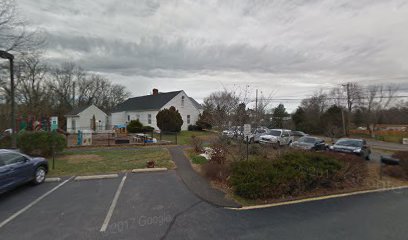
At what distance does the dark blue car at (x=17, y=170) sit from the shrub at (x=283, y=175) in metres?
7.03

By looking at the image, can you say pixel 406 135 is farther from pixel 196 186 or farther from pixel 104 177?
pixel 104 177

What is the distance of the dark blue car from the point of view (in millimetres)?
6315

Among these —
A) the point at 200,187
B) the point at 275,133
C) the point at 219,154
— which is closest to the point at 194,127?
the point at 275,133

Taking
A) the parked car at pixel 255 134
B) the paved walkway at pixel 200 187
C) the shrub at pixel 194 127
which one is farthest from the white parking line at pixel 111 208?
the shrub at pixel 194 127

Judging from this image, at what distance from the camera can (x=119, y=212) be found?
541cm

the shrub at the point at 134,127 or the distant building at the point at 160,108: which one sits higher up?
the distant building at the point at 160,108

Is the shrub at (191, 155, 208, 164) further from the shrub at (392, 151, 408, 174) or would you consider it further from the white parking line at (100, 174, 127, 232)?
the shrub at (392, 151, 408, 174)

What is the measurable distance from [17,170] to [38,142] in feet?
21.9

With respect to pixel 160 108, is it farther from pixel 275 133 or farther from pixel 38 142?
pixel 38 142

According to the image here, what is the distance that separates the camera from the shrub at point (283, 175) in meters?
6.25

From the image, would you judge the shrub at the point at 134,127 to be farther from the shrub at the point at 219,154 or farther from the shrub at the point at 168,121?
the shrub at the point at 219,154

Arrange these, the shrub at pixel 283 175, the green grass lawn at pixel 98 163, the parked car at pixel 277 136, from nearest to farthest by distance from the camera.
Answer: the shrub at pixel 283 175 → the green grass lawn at pixel 98 163 → the parked car at pixel 277 136

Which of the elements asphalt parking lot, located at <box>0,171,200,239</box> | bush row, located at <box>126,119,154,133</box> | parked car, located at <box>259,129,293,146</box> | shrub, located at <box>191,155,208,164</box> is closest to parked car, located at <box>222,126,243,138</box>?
shrub, located at <box>191,155,208,164</box>

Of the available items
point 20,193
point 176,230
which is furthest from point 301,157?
point 20,193
